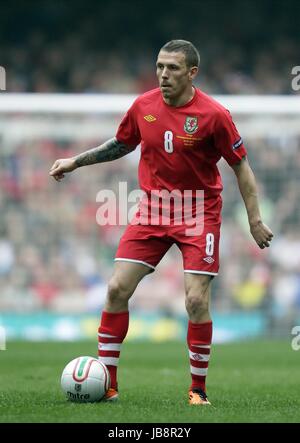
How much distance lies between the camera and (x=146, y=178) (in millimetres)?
7297

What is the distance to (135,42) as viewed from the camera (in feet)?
76.8

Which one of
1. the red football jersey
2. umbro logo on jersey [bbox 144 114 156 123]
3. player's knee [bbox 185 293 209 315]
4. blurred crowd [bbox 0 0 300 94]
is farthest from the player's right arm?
blurred crowd [bbox 0 0 300 94]

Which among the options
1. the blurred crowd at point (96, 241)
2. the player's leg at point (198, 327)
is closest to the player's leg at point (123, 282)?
the player's leg at point (198, 327)

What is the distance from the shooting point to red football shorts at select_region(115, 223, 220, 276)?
278 inches

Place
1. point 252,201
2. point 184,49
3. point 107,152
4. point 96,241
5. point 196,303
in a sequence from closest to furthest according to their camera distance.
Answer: point 196,303, point 184,49, point 252,201, point 107,152, point 96,241

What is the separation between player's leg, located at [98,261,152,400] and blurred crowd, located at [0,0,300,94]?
1486 cm

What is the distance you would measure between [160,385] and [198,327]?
1707 millimetres

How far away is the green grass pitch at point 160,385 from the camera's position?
20.2 ft

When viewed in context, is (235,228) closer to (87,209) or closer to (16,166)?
(87,209)

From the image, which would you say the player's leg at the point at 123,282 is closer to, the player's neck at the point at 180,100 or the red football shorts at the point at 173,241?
the red football shorts at the point at 173,241

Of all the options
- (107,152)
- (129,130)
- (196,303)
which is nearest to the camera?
(196,303)

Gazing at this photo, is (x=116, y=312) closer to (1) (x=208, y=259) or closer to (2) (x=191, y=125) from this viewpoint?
(1) (x=208, y=259)

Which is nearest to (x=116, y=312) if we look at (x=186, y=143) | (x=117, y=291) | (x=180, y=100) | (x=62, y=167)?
(x=117, y=291)
